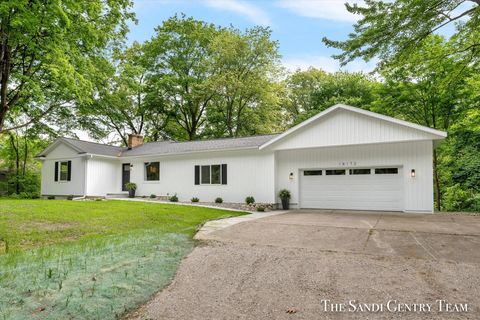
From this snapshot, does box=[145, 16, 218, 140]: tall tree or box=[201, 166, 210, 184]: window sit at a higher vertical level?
box=[145, 16, 218, 140]: tall tree

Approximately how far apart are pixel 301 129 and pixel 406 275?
870 cm

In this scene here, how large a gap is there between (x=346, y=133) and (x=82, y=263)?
985cm

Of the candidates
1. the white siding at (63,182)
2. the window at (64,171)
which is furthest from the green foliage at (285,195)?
the window at (64,171)

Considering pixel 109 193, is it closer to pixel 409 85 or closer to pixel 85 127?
pixel 85 127

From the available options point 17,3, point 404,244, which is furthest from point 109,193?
point 404,244

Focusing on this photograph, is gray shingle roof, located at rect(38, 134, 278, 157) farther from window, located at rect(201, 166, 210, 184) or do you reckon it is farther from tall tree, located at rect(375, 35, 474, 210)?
tall tree, located at rect(375, 35, 474, 210)

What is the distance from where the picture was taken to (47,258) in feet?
15.0

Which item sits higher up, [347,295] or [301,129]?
[301,129]

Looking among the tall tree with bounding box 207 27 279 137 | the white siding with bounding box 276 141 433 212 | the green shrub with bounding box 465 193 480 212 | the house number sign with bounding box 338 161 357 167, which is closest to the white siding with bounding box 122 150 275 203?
the white siding with bounding box 276 141 433 212

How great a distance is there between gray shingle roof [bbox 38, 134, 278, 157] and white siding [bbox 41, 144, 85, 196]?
1.90 ft

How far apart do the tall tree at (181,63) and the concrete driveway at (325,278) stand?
22916 mm

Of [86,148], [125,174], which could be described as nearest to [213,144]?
[125,174]

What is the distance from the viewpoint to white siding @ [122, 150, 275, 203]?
1316 centimetres

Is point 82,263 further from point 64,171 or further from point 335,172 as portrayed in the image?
point 64,171
